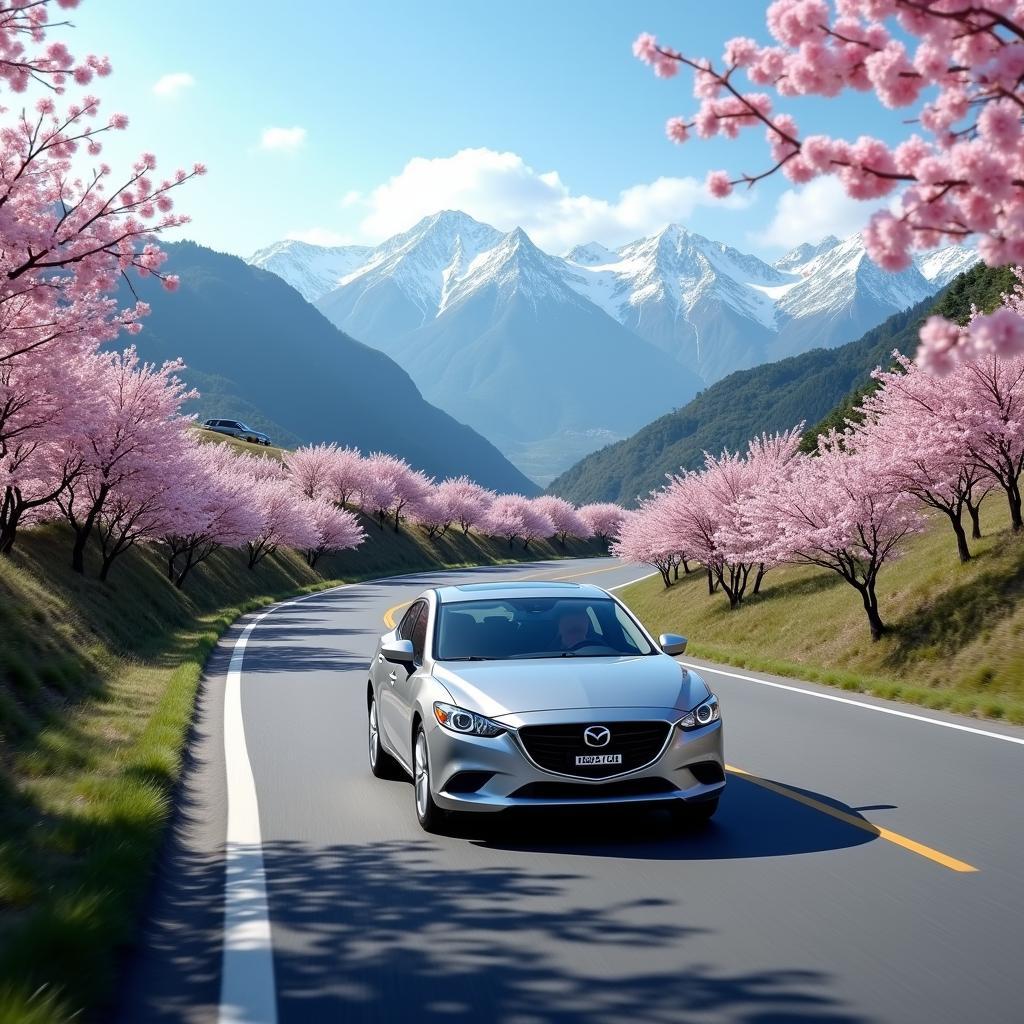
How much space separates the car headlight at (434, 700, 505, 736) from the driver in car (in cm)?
137

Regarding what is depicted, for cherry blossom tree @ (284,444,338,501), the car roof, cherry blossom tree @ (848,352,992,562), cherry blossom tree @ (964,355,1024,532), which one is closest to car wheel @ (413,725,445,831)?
the car roof

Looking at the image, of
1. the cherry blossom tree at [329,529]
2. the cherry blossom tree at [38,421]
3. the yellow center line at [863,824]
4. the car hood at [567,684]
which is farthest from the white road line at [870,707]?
the cherry blossom tree at [329,529]

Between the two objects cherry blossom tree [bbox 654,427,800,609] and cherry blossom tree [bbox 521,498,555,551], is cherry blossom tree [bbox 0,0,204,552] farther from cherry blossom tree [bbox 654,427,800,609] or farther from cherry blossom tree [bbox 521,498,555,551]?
cherry blossom tree [bbox 521,498,555,551]

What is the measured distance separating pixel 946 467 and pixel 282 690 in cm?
1295

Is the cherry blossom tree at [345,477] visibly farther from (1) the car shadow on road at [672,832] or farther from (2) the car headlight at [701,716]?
(2) the car headlight at [701,716]

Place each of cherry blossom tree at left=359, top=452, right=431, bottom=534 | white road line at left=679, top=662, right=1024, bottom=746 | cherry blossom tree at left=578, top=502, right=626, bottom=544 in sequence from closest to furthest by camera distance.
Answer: white road line at left=679, top=662, right=1024, bottom=746 → cherry blossom tree at left=359, top=452, right=431, bottom=534 → cherry blossom tree at left=578, top=502, right=626, bottom=544

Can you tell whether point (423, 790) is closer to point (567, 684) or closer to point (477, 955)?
point (567, 684)

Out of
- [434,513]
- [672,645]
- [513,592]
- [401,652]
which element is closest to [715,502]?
[513,592]

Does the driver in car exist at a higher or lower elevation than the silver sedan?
higher

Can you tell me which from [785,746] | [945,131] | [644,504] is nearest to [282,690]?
[785,746]

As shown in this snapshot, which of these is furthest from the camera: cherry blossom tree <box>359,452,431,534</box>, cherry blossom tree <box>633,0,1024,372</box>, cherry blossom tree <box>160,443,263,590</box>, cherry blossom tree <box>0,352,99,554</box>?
cherry blossom tree <box>359,452,431,534</box>

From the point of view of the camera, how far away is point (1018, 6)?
452 centimetres

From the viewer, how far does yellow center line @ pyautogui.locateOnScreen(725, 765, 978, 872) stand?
6482mm

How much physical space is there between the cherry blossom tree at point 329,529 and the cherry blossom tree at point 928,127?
65.8 m
